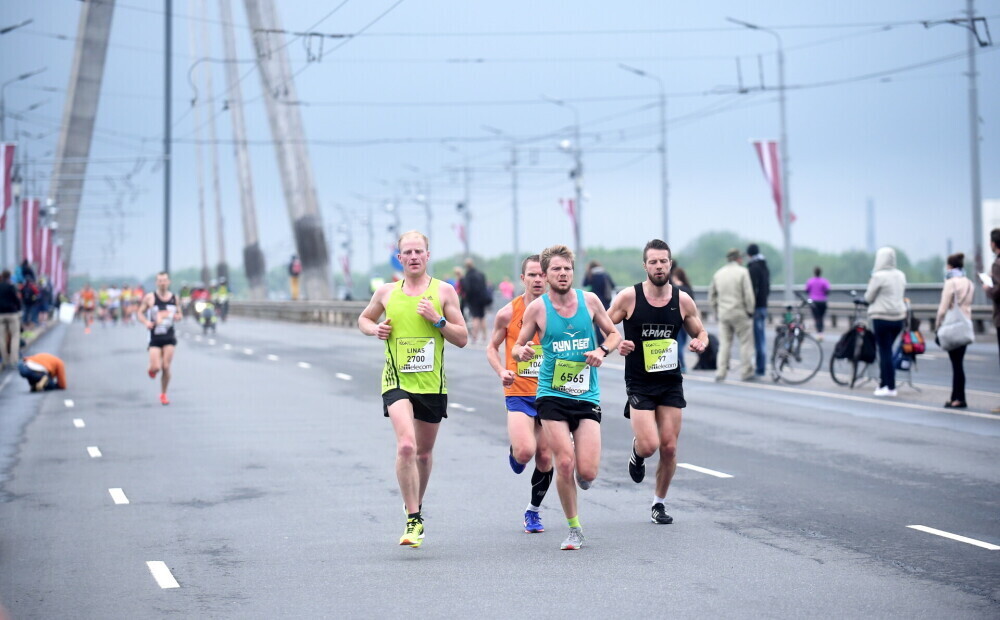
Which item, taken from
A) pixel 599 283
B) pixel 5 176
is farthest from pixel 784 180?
pixel 5 176

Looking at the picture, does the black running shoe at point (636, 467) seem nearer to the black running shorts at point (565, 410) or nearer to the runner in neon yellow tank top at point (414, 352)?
the black running shorts at point (565, 410)

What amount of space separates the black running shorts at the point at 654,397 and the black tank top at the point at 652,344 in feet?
0.12

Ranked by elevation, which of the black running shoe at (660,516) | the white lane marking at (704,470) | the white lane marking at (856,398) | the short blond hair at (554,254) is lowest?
the white lane marking at (856,398)

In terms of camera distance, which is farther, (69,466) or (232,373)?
(232,373)

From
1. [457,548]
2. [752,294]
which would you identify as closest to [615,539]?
[457,548]

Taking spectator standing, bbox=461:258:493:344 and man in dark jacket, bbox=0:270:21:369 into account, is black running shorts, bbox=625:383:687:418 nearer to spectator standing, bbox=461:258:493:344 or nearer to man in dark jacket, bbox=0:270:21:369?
man in dark jacket, bbox=0:270:21:369

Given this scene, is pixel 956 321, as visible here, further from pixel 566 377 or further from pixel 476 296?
pixel 476 296

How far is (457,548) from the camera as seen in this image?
865 cm

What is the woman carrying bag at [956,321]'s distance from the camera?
16609mm

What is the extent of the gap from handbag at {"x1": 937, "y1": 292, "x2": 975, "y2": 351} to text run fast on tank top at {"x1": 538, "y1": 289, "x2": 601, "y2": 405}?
9230 millimetres

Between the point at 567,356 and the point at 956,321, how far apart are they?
9515 mm

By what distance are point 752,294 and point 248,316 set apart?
194ft

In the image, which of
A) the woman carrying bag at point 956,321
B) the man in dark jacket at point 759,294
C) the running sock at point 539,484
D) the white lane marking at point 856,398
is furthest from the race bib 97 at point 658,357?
the man in dark jacket at point 759,294

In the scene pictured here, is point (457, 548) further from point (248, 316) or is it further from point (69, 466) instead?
point (248, 316)
